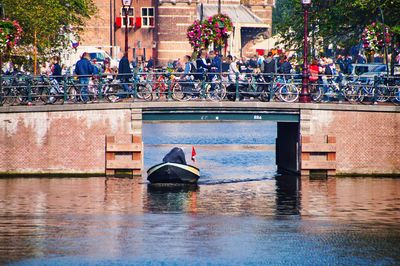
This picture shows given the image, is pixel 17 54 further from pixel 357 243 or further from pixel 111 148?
pixel 357 243

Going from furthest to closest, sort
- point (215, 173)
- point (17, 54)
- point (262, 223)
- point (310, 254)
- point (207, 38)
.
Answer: point (207, 38), point (17, 54), point (215, 173), point (262, 223), point (310, 254)

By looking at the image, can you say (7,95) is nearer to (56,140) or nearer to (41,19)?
(56,140)

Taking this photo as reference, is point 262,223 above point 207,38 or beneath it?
beneath

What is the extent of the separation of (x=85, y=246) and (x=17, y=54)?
31.0m

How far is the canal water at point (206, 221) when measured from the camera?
3077 cm

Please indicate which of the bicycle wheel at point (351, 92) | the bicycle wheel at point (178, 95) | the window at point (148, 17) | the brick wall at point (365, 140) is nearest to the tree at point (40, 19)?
the bicycle wheel at point (178, 95)

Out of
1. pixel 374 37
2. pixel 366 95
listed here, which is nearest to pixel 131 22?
pixel 374 37

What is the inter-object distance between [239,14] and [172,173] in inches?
2659

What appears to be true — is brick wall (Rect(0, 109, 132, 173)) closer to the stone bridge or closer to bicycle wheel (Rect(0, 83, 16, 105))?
the stone bridge

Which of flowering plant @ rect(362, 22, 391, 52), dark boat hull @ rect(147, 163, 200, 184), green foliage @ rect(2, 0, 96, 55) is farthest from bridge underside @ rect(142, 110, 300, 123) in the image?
green foliage @ rect(2, 0, 96, 55)

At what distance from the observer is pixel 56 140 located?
44.7 m

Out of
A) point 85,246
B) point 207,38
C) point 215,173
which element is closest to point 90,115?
point 215,173

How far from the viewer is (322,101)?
46.6 metres

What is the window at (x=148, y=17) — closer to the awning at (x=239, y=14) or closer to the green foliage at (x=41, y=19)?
the awning at (x=239, y=14)
